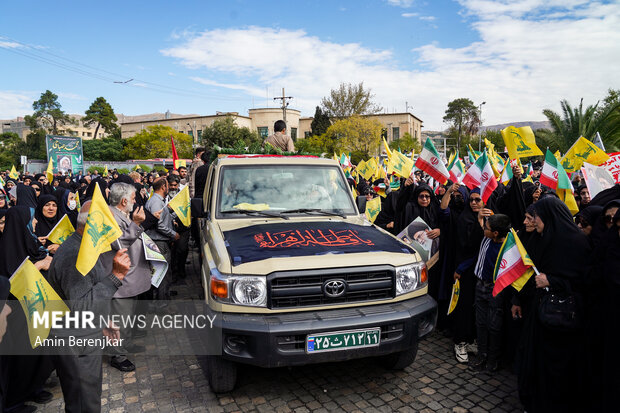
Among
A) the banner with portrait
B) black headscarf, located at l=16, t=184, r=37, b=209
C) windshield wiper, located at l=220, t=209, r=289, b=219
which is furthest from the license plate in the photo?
the banner with portrait

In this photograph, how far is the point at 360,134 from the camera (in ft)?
158

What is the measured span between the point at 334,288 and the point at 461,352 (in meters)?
2.19

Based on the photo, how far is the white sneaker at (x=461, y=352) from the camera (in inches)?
183

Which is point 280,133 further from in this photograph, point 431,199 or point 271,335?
point 271,335

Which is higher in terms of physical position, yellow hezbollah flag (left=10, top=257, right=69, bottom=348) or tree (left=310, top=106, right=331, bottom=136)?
tree (left=310, top=106, right=331, bottom=136)

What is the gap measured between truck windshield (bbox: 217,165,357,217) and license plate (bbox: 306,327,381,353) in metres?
1.64

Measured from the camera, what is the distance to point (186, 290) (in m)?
7.46

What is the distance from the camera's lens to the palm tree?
18.9 meters

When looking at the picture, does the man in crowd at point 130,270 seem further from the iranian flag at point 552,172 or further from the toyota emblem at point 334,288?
the iranian flag at point 552,172

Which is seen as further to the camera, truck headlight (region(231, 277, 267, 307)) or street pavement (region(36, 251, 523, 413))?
street pavement (region(36, 251, 523, 413))

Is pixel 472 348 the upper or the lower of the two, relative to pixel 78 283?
lower

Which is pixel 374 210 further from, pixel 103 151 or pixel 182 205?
pixel 103 151

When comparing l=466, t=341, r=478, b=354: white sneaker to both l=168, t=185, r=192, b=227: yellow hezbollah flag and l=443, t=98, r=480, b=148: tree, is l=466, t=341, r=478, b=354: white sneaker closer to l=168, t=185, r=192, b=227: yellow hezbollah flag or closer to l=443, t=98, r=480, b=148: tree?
l=168, t=185, r=192, b=227: yellow hezbollah flag

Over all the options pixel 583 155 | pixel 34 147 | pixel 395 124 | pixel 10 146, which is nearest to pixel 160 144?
pixel 34 147
